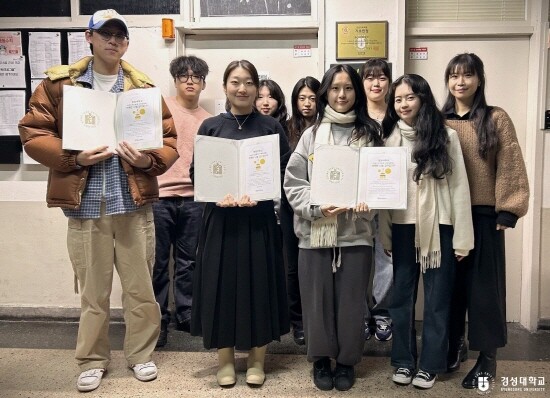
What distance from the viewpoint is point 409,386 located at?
94.6 inches

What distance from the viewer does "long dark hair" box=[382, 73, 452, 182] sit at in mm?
2215

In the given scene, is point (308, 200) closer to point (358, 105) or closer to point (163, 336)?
point (358, 105)

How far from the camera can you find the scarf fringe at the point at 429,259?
227 centimetres

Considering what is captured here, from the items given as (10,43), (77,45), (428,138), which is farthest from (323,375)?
(10,43)

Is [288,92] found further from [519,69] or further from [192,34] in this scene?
[519,69]

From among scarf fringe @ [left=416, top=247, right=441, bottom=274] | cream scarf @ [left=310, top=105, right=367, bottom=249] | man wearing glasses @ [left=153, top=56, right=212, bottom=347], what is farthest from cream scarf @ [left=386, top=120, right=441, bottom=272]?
man wearing glasses @ [left=153, top=56, right=212, bottom=347]

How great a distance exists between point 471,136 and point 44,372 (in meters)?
2.41

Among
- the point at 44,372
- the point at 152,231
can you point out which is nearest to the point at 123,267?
the point at 152,231

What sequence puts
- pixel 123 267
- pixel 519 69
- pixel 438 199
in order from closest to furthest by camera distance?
pixel 438 199 → pixel 123 267 → pixel 519 69

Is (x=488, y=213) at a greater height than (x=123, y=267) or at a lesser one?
greater

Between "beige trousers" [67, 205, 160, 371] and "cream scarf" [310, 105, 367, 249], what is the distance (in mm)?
842

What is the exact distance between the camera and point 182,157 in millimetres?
3088

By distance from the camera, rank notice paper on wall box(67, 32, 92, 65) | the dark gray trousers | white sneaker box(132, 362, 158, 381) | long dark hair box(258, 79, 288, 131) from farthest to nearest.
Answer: notice paper on wall box(67, 32, 92, 65) < long dark hair box(258, 79, 288, 131) < white sneaker box(132, 362, 158, 381) < the dark gray trousers

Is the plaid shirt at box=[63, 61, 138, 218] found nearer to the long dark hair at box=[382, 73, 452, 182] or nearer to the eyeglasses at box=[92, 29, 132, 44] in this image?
the eyeglasses at box=[92, 29, 132, 44]
